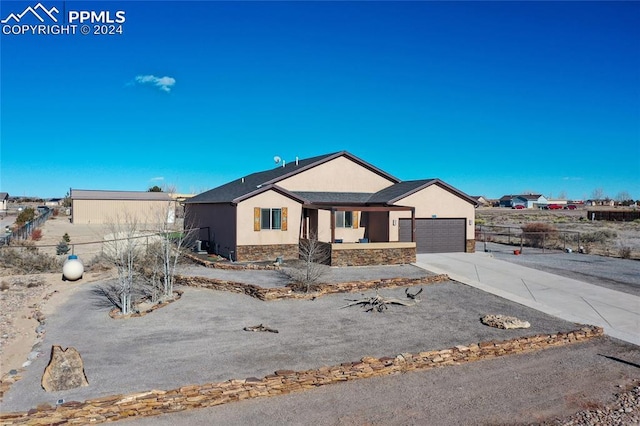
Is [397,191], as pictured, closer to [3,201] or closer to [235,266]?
[235,266]

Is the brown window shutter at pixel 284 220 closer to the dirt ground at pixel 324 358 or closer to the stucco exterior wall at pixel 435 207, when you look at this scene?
the stucco exterior wall at pixel 435 207

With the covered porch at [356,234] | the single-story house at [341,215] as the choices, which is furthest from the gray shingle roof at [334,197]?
the covered porch at [356,234]

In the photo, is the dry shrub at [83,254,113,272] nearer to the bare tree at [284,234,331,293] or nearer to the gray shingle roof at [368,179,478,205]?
the bare tree at [284,234,331,293]

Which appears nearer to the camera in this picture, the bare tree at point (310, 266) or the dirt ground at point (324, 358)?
the dirt ground at point (324, 358)

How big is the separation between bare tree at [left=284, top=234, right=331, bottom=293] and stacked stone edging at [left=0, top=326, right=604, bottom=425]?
248 inches

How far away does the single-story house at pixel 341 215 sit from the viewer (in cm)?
2145

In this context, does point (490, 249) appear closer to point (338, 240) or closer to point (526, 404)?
point (338, 240)

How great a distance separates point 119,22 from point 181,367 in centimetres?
1303

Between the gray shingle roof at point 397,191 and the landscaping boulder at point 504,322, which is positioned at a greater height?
the gray shingle roof at point 397,191

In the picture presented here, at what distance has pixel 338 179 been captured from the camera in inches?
1041

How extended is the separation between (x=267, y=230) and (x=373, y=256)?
5.32 m

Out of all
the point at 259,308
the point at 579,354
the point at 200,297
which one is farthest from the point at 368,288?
the point at 579,354

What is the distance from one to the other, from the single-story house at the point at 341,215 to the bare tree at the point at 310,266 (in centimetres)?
47

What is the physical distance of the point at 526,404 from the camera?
811cm
